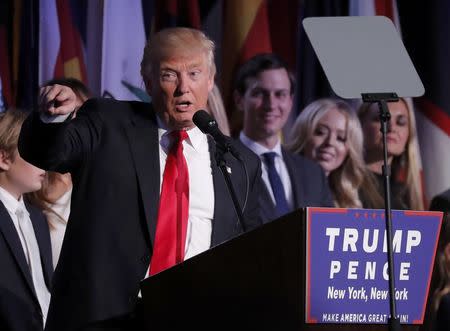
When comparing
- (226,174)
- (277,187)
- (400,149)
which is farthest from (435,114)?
(226,174)

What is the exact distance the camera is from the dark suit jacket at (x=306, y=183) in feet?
18.1

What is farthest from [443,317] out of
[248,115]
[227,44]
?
[227,44]

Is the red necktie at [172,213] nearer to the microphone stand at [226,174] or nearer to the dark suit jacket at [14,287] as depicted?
the microphone stand at [226,174]

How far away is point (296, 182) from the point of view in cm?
554

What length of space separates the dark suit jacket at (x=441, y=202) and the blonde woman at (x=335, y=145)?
1.88 ft

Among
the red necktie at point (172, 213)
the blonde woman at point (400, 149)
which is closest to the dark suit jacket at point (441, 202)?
the blonde woman at point (400, 149)

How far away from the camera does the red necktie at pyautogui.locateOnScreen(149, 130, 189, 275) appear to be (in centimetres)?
317

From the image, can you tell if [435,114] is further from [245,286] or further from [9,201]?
[245,286]

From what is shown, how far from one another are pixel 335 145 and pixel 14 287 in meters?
2.40

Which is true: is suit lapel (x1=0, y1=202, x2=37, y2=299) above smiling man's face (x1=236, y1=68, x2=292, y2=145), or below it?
below

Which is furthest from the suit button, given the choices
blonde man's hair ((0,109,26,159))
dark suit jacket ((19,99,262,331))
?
blonde man's hair ((0,109,26,159))

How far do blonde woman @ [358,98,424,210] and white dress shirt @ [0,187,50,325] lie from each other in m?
2.43

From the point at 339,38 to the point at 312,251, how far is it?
853 mm

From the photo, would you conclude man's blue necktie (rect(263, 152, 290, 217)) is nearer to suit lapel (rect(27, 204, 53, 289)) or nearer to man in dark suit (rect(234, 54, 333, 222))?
man in dark suit (rect(234, 54, 333, 222))
